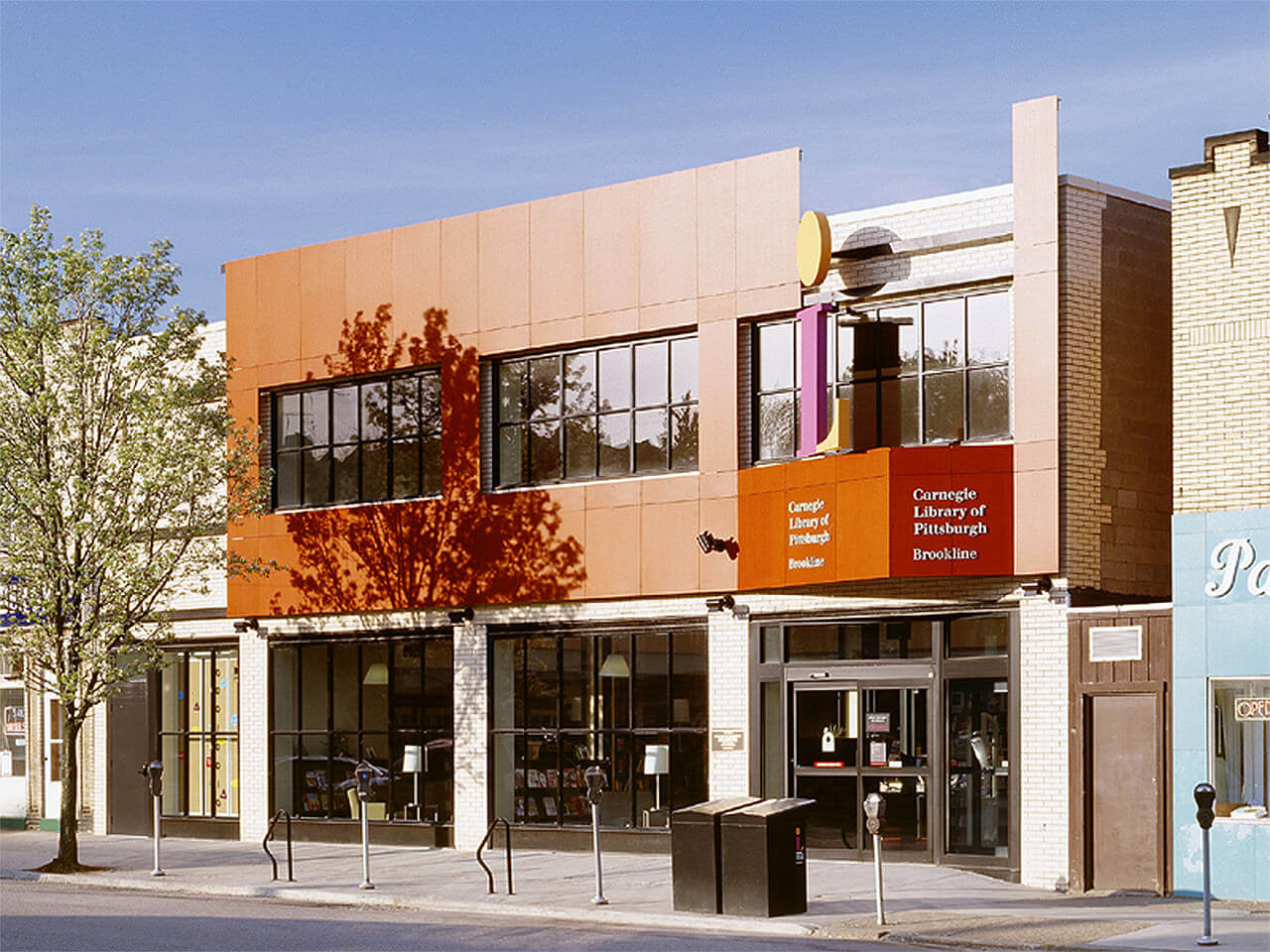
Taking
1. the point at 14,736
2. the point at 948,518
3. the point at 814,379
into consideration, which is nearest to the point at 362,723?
the point at 14,736

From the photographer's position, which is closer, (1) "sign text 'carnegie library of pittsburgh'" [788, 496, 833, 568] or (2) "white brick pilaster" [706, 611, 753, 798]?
(1) "sign text 'carnegie library of pittsburgh'" [788, 496, 833, 568]

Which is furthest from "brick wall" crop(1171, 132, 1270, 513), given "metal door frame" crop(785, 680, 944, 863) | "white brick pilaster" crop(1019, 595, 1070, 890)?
"metal door frame" crop(785, 680, 944, 863)

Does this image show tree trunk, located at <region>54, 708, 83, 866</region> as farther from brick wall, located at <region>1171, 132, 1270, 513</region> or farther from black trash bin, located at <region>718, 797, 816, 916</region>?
brick wall, located at <region>1171, 132, 1270, 513</region>

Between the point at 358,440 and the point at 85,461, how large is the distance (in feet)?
15.5

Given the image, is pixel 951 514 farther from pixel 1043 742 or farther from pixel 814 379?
pixel 1043 742

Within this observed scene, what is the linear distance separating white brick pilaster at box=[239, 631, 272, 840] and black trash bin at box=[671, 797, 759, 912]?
1278cm

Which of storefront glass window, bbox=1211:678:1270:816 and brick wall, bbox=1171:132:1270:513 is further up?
brick wall, bbox=1171:132:1270:513

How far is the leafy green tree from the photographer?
26.3 m

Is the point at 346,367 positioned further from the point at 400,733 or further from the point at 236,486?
the point at 400,733

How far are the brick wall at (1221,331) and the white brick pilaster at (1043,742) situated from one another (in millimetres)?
2193

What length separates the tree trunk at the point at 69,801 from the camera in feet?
86.0

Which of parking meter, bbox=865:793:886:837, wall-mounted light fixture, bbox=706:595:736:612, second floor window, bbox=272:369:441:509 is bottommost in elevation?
parking meter, bbox=865:793:886:837

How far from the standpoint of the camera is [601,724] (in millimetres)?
26984

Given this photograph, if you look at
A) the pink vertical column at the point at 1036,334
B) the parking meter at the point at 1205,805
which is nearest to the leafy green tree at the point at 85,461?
the pink vertical column at the point at 1036,334
